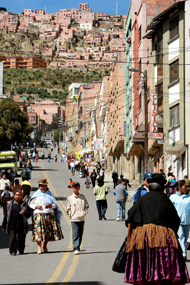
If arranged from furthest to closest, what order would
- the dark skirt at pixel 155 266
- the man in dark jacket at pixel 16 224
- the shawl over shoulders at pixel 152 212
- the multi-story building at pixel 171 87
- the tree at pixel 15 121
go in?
the tree at pixel 15 121, the multi-story building at pixel 171 87, the man in dark jacket at pixel 16 224, the shawl over shoulders at pixel 152 212, the dark skirt at pixel 155 266

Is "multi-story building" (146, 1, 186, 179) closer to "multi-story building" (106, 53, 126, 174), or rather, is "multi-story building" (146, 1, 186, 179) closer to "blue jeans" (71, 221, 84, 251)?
"blue jeans" (71, 221, 84, 251)

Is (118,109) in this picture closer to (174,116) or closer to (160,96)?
(160,96)

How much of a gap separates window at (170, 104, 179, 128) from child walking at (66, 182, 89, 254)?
18090 mm

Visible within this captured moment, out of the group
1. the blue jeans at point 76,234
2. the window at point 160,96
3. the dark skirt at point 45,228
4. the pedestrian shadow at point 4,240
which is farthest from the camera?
the window at point 160,96

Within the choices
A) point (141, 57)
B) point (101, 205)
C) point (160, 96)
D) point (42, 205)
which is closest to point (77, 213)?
point (42, 205)

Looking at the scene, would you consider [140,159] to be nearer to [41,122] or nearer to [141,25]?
[141,25]

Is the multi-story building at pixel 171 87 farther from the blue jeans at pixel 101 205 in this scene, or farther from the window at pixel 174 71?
the blue jeans at pixel 101 205

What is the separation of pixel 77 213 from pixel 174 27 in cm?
2062

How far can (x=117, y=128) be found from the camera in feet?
177

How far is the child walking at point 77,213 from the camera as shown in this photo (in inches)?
458

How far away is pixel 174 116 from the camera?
29.9m

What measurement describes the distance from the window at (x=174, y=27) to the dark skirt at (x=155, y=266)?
81.7 ft

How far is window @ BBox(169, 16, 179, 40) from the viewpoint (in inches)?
1172

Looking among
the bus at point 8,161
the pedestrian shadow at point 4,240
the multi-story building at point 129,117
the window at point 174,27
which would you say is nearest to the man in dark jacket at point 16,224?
the pedestrian shadow at point 4,240
